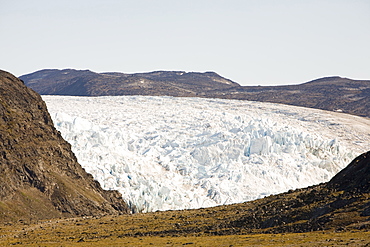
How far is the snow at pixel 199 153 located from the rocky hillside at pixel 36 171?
417cm

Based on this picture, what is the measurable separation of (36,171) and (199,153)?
26860 millimetres

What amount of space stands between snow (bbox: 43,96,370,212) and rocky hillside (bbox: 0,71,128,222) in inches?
164

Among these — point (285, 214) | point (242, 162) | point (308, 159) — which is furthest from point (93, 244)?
point (308, 159)

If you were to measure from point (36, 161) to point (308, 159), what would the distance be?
41197mm

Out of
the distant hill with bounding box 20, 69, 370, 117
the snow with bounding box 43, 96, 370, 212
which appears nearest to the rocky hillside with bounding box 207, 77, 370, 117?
the distant hill with bounding box 20, 69, 370, 117

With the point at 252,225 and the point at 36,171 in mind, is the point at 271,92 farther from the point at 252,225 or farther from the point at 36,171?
Answer: the point at 252,225

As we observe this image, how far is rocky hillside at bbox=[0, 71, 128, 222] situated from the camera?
55.7 meters

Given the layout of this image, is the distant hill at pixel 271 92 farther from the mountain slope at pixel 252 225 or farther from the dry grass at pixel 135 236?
the dry grass at pixel 135 236

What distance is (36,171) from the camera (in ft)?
195

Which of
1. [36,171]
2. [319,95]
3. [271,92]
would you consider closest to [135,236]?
[36,171]

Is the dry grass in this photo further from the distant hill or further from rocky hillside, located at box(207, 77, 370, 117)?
the distant hill

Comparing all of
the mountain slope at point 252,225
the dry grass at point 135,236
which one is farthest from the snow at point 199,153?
the mountain slope at point 252,225

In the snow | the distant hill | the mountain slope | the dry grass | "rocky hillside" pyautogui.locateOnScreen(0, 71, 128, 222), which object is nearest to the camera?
the dry grass

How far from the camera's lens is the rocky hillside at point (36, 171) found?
5572 cm
